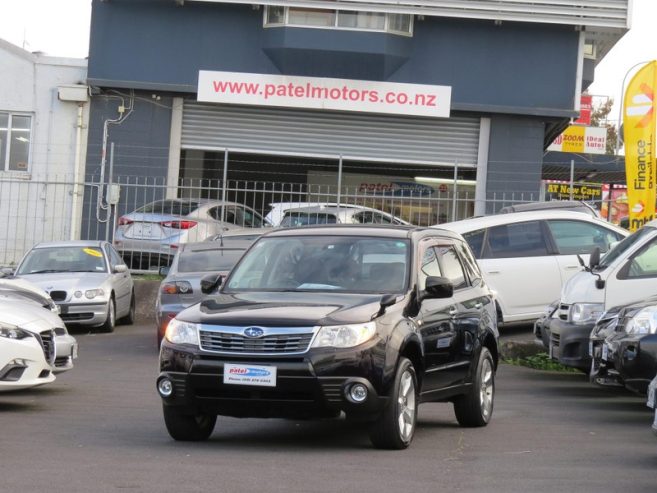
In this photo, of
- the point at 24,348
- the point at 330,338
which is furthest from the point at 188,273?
the point at 330,338

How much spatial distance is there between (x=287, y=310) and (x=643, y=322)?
11.3 ft

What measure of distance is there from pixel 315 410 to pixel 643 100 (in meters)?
14.5

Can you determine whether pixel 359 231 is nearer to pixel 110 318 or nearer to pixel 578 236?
pixel 578 236

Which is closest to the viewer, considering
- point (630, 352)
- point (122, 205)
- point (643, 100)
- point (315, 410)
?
point (315, 410)

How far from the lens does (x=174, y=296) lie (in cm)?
1636

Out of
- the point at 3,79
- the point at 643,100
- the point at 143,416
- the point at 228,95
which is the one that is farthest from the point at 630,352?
the point at 3,79

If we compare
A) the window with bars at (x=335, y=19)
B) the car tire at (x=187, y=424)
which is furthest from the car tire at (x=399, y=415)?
the window with bars at (x=335, y=19)

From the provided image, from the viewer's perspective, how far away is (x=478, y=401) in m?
10.5

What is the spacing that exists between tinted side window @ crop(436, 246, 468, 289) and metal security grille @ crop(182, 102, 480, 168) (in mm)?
17007

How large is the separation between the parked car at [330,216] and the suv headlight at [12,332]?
11.6 m

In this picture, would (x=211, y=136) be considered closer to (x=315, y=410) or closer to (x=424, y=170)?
(x=424, y=170)

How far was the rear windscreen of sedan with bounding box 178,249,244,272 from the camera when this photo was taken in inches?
674

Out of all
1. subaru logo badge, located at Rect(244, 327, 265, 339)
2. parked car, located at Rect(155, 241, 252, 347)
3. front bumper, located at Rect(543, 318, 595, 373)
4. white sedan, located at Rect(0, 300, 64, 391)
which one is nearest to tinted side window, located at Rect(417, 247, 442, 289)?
subaru logo badge, located at Rect(244, 327, 265, 339)

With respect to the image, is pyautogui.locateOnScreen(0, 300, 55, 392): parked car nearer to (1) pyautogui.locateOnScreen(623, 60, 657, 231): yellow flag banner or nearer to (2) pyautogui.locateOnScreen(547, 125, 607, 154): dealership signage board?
(1) pyautogui.locateOnScreen(623, 60, 657, 231): yellow flag banner
